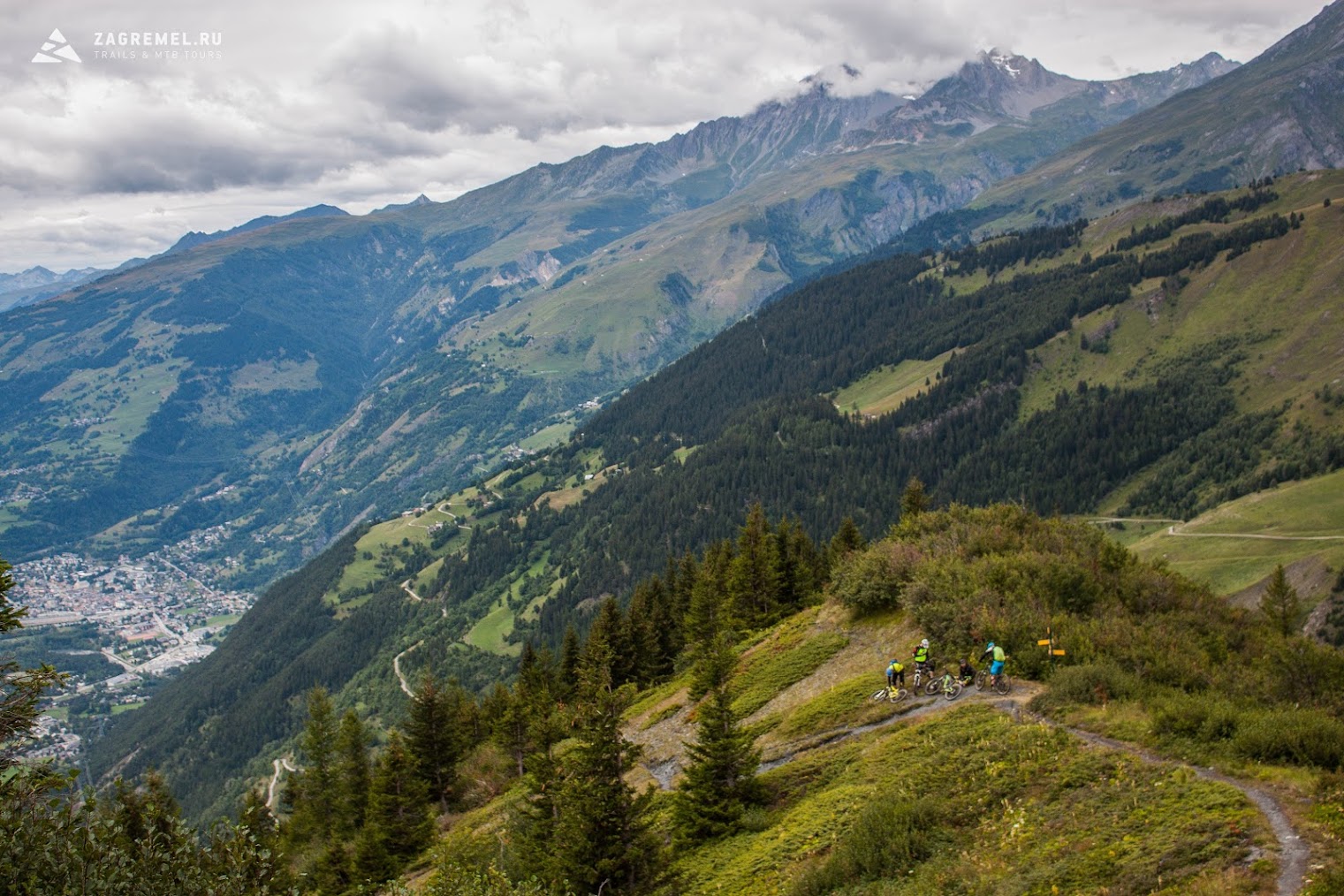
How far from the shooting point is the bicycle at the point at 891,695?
38.1 meters

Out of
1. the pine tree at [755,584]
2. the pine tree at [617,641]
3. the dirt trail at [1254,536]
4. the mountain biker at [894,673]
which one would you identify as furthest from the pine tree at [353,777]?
the dirt trail at [1254,536]

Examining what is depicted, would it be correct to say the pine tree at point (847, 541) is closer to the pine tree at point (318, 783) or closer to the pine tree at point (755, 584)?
the pine tree at point (755, 584)

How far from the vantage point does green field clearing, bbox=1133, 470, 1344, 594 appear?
12438 centimetres

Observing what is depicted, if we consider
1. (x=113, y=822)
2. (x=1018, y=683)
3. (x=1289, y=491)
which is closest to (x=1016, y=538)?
(x=1018, y=683)

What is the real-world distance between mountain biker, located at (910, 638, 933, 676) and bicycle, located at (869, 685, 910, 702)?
1348mm

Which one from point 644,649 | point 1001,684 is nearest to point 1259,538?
point 644,649

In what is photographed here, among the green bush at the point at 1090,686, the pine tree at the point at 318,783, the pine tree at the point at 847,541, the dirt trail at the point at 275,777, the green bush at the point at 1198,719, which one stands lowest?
the dirt trail at the point at 275,777

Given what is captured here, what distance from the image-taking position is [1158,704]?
94.7 feet

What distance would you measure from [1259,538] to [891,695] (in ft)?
448

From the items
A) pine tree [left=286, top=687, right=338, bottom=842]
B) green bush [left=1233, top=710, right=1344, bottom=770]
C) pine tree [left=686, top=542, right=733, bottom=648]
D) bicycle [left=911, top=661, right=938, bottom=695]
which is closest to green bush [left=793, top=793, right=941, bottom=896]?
green bush [left=1233, top=710, right=1344, bottom=770]

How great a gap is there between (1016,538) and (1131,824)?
98.6 feet

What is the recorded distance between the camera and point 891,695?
125 feet

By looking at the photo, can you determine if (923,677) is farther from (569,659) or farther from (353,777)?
(353,777)

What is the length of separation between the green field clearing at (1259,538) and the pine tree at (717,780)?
398 feet
